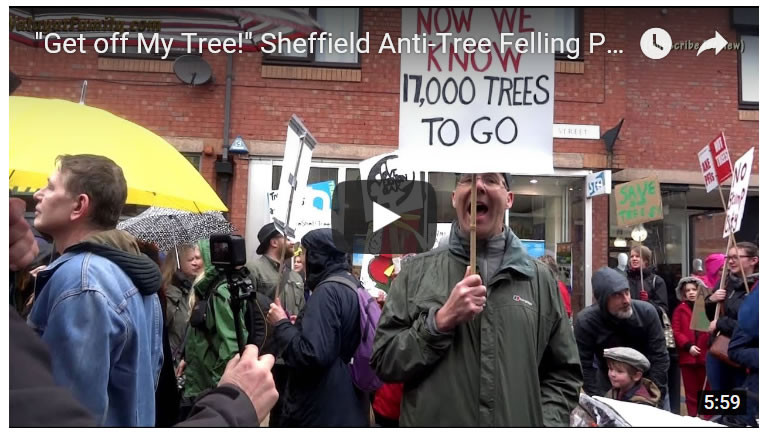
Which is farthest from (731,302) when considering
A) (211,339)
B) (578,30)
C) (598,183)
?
(578,30)

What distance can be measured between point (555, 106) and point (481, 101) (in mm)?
8093

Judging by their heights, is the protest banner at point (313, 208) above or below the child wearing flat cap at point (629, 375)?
above

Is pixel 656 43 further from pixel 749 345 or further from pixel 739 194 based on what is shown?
pixel 749 345

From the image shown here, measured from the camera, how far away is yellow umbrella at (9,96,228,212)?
3100 mm

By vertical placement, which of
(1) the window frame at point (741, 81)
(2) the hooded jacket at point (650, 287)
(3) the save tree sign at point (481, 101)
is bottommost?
(2) the hooded jacket at point (650, 287)

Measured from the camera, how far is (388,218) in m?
7.86

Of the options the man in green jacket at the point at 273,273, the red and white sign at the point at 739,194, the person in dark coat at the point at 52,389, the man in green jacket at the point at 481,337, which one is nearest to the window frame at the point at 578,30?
the red and white sign at the point at 739,194

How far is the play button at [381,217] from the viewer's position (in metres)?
7.77

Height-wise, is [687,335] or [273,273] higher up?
[273,273]

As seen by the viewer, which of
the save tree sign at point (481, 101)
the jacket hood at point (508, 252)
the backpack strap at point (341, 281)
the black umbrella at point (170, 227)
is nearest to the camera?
the jacket hood at point (508, 252)

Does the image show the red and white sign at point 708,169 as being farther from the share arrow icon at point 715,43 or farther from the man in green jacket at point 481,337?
the man in green jacket at point 481,337

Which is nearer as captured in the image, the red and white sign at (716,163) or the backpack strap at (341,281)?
the backpack strap at (341,281)

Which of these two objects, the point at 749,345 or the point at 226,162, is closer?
the point at 749,345

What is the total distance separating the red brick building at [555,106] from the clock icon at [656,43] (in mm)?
116
